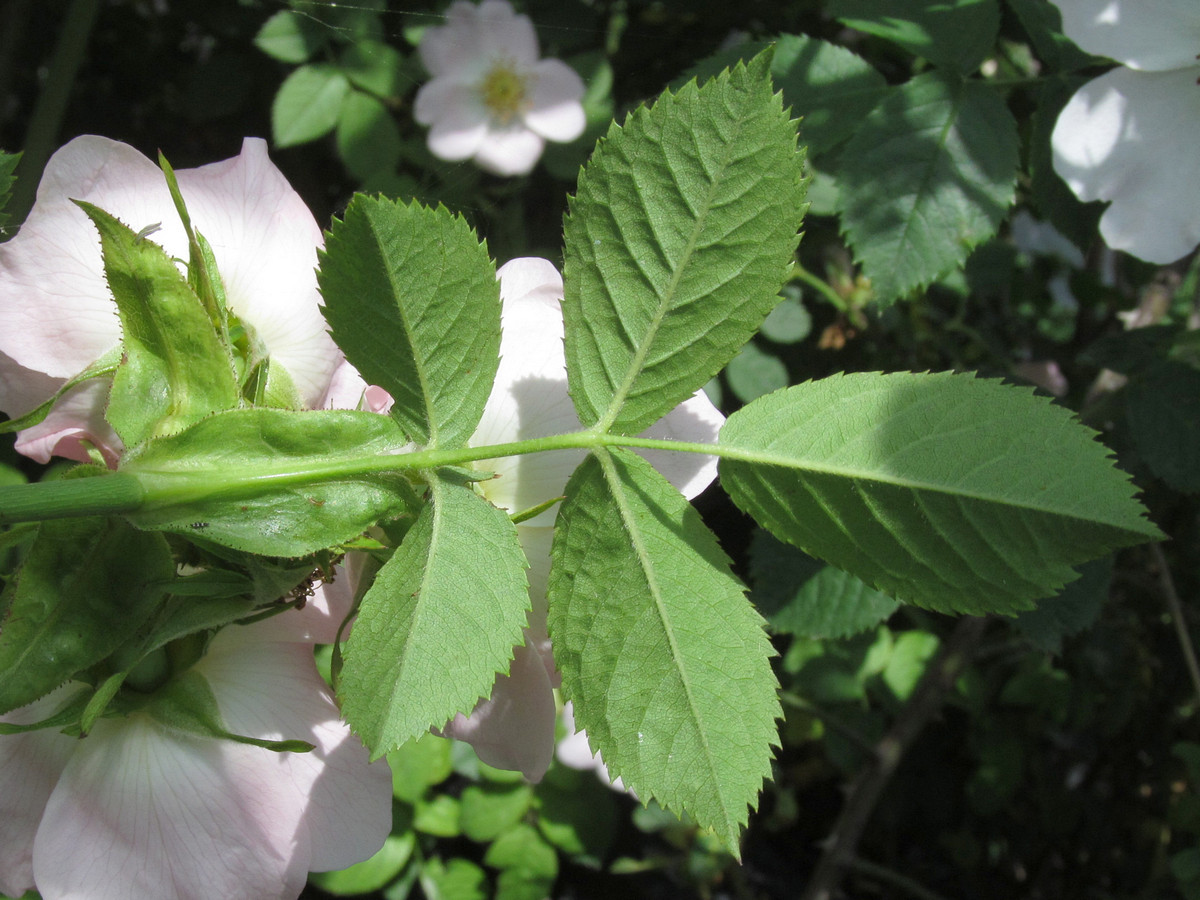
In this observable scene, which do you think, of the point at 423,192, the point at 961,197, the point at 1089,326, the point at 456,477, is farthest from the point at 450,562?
the point at 1089,326

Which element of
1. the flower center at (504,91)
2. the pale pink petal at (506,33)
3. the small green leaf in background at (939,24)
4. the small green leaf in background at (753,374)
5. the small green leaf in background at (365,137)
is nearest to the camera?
the small green leaf in background at (939,24)

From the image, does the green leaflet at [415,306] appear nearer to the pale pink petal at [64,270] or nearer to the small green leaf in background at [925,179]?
the pale pink petal at [64,270]

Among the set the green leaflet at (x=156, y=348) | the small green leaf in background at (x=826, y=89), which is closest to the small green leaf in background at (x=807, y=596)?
the small green leaf in background at (x=826, y=89)

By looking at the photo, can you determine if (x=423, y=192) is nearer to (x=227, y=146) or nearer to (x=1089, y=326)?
(x=227, y=146)

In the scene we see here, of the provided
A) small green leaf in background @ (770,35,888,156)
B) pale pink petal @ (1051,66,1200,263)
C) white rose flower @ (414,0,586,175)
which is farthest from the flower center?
pale pink petal @ (1051,66,1200,263)

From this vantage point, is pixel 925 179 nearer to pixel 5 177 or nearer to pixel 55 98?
pixel 5 177

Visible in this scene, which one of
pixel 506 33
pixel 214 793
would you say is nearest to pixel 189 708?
pixel 214 793
